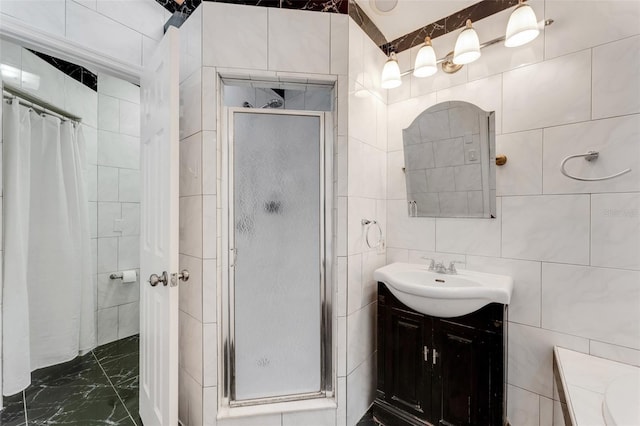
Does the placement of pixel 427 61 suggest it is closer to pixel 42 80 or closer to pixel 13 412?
pixel 42 80

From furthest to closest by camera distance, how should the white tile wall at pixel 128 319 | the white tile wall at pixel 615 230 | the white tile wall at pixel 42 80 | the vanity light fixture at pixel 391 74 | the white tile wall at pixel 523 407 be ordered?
the white tile wall at pixel 128 319, the white tile wall at pixel 42 80, the vanity light fixture at pixel 391 74, the white tile wall at pixel 523 407, the white tile wall at pixel 615 230

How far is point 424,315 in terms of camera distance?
1.41 metres

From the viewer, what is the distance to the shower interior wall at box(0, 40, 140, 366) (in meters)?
2.31

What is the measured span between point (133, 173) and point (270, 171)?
5.83 ft

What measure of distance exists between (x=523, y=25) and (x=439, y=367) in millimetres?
1715

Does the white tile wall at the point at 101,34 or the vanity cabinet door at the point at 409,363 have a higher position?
the white tile wall at the point at 101,34

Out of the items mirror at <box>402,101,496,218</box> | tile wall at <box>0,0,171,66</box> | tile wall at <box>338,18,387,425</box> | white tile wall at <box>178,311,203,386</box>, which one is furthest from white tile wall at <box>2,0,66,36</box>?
mirror at <box>402,101,496,218</box>

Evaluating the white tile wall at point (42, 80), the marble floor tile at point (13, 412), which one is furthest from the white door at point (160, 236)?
the white tile wall at point (42, 80)

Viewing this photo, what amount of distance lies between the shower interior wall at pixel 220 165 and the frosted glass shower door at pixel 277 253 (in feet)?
0.41

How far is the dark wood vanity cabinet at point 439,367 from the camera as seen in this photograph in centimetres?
122

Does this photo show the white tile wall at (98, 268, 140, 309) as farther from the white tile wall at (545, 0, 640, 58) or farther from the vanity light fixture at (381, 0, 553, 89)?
the white tile wall at (545, 0, 640, 58)

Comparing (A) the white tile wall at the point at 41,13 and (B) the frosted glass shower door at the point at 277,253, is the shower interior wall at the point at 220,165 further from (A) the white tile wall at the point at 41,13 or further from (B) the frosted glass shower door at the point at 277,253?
(A) the white tile wall at the point at 41,13

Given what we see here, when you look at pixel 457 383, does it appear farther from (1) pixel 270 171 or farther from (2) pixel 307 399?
(1) pixel 270 171

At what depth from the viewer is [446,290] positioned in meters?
1.25
